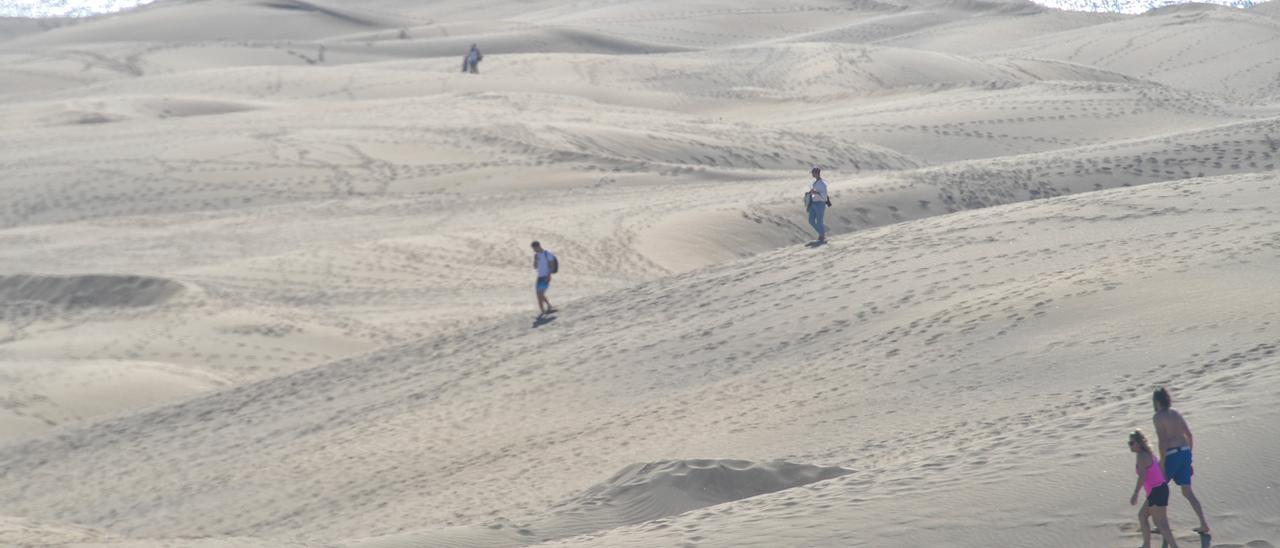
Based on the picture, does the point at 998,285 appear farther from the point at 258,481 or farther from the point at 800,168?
the point at 800,168

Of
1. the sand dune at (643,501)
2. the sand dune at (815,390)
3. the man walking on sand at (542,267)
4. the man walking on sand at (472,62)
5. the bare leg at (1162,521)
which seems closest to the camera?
the bare leg at (1162,521)

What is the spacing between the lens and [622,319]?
15.0 metres

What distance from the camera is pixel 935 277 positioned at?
13594 mm

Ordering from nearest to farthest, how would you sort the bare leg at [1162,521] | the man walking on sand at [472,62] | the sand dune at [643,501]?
the bare leg at [1162,521], the sand dune at [643,501], the man walking on sand at [472,62]

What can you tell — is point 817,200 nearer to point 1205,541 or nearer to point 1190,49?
point 1205,541

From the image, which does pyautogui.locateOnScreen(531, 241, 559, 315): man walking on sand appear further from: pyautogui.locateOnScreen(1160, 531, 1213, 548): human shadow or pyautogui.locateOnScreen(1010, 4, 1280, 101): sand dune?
pyautogui.locateOnScreen(1010, 4, 1280, 101): sand dune

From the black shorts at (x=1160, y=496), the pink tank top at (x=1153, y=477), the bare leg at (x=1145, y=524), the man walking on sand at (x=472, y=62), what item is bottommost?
the bare leg at (x=1145, y=524)

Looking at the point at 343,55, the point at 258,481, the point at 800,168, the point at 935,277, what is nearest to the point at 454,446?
the point at 258,481

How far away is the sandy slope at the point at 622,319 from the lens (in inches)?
330

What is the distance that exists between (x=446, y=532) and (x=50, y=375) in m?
8.89

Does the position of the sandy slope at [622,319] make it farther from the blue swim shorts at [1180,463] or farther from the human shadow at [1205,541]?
the blue swim shorts at [1180,463]

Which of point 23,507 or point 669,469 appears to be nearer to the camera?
point 669,469

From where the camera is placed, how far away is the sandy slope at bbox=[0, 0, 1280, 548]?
839cm

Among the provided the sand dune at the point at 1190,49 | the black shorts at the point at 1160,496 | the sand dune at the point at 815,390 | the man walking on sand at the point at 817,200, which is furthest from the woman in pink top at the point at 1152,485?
the sand dune at the point at 1190,49
